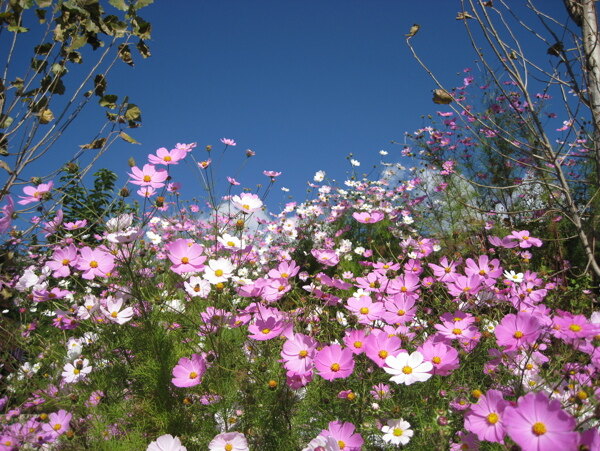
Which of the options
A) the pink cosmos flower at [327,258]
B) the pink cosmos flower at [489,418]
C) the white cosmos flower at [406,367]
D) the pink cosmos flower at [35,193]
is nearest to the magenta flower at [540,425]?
the pink cosmos flower at [489,418]

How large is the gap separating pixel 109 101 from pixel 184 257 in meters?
1.15

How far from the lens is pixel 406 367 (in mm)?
1238

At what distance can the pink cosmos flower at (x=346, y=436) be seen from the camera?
3.93ft

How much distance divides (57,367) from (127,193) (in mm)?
→ 1050

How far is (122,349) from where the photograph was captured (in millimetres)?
1997

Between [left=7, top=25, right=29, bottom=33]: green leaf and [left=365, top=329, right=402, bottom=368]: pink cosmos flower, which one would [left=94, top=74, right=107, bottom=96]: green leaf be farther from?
[left=365, top=329, right=402, bottom=368]: pink cosmos flower

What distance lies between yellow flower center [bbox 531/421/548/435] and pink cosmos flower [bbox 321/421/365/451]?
1.56 ft

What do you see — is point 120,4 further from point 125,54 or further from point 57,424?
point 57,424

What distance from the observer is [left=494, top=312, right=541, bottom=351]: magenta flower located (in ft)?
4.01

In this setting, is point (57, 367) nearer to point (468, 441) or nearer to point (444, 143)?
point (468, 441)

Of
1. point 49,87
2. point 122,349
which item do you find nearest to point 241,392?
point 122,349

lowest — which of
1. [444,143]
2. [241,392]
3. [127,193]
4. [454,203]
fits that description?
[241,392]

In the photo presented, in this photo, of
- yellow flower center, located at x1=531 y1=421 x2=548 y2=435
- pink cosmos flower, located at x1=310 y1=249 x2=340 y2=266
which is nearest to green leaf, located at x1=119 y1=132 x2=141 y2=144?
pink cosmos flower, located at x1=310 y1=249 x2=340 y2=266

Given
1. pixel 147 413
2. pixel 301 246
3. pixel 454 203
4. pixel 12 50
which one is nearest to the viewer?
pixel 147 413
